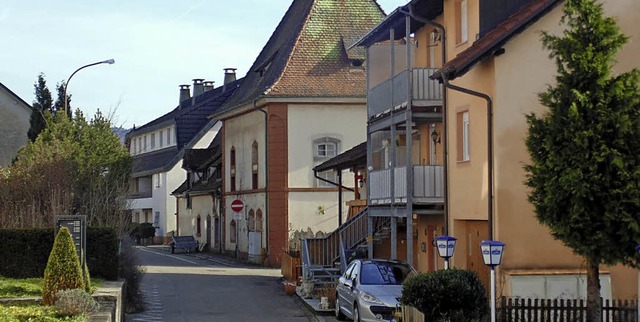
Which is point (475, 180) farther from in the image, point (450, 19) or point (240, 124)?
point (240, 124)

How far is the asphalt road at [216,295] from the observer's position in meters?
26.8

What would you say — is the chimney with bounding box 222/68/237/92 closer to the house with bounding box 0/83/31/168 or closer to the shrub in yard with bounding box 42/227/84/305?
the house with bounding box 0/83/31/168

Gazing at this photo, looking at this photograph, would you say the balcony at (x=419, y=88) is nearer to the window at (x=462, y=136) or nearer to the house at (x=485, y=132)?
the house at (x=485, y=132)

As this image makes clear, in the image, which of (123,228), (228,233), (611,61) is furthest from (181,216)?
(611,61)

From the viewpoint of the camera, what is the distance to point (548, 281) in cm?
2245

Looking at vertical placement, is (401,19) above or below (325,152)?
above

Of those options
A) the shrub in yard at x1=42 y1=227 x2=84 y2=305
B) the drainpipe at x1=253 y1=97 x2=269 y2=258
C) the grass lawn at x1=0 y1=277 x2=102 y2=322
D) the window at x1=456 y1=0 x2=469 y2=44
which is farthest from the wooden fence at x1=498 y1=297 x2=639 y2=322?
the drainpipe at x1=253 y1=97 x2=269 y2=258

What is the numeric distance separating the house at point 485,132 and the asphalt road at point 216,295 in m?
4.18

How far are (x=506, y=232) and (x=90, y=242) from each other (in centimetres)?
995

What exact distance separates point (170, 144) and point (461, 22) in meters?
54.7

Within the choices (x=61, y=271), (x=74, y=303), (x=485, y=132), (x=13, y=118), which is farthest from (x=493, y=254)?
(x=13, y=118)

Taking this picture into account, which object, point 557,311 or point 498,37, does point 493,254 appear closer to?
point 557,311

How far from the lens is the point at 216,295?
32.7 m

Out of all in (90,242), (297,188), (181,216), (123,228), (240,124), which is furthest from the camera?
(181,216)
